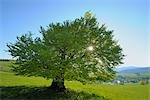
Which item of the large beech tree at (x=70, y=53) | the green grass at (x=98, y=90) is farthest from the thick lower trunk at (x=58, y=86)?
the green grass at (x=98, y=90)

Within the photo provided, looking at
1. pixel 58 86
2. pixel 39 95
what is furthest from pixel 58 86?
pixel 39 95

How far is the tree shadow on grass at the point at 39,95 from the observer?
3891cm

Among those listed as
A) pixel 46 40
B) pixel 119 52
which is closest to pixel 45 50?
pixel 46 40

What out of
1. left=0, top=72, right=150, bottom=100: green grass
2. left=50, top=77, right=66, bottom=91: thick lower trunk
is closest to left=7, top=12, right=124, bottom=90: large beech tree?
left=50, top=77, right=66, bottom=91: thick lower trunk

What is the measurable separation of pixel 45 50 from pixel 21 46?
12.7 ft

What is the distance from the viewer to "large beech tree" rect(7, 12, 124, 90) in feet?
131

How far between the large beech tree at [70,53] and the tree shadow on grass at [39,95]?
1729 mm

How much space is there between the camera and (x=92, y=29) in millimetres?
43781

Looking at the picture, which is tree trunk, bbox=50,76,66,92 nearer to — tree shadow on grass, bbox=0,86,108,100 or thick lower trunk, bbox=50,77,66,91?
thick lower trunk, bbox=50,77,66,91

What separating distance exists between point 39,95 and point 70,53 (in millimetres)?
6829

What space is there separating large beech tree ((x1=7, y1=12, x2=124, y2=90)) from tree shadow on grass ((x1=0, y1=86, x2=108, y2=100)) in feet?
5.67

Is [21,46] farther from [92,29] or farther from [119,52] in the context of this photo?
[119,52]

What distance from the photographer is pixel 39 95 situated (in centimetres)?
4034

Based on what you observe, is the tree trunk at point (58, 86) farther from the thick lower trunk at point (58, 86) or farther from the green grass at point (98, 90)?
the green grass at point (98, 90)
